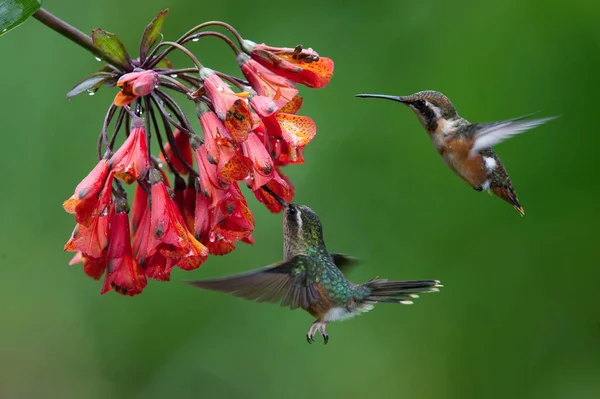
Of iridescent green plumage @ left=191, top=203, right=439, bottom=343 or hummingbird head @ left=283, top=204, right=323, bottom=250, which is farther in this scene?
hummingbird head @ left=283, top=204, right=323, bottom=250

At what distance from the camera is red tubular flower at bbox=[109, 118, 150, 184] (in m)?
1.85

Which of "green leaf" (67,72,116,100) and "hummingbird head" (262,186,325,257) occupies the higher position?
"green leaf" (67,72,116,100)

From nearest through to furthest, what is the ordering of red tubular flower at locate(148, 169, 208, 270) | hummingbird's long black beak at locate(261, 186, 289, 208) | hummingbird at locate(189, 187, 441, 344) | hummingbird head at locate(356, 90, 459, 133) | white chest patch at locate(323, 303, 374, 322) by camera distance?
red tubular flower at locate(148, 169, 208, 270) < hummingbird's long black beak at locate(261, 186, 289, 208) < hummingbird at locate(189, 187, 441, 344) < white chest patch at locate(323, 303, 374, 322) < hummingbird head at locate(356, 90, 459, 133)

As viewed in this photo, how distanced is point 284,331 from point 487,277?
1.03m

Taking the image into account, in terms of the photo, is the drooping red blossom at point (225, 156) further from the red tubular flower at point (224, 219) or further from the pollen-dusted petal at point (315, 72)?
the pollen-dusted petal at point (315, 72)

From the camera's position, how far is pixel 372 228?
3900 millimetres

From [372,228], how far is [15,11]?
2493 millimetres

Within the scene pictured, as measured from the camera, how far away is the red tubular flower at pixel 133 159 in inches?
72.9

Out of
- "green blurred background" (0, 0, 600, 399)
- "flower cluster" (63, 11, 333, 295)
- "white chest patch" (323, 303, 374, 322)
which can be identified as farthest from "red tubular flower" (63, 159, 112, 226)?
"green blurred background" (0, 0, 600, 399)

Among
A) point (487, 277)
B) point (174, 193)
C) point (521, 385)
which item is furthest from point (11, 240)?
point (521, 385)

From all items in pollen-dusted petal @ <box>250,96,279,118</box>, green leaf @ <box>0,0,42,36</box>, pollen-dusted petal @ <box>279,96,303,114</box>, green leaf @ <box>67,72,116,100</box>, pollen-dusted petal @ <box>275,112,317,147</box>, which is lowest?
pollen-dusted petal @ <box>275,112,317,147</box>

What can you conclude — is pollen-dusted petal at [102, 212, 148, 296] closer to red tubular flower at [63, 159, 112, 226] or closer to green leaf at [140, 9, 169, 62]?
red tubular flower at [63, 159, 112, 226]

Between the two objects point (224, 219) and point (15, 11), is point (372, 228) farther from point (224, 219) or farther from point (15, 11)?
point (15, 11)

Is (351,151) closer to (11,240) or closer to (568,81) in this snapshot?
(568,81)
